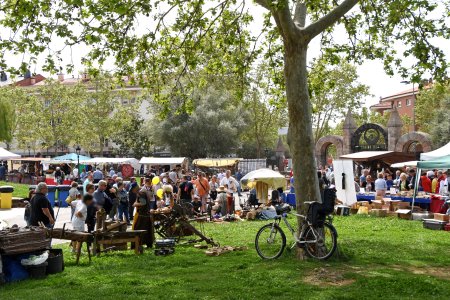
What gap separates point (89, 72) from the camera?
12.7 m

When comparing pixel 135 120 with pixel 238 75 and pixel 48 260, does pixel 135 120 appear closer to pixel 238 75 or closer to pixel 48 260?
pixel 238 75

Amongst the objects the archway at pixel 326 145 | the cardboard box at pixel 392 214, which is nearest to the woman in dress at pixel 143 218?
the cardboard box at pixel 392 214

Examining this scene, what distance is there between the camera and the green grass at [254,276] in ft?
27.9

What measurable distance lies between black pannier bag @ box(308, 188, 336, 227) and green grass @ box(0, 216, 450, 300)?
0.78 meters

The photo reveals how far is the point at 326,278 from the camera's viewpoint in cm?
929

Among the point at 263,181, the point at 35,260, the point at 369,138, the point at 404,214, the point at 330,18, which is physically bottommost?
the point at 404,214

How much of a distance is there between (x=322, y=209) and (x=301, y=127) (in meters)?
1.66

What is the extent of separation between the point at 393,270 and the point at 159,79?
26.5ft

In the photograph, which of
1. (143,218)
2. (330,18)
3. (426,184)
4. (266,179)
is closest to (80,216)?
(143,218)

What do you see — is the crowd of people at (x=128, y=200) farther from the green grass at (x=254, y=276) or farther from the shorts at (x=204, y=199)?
the green grass at (x=254, y=276)

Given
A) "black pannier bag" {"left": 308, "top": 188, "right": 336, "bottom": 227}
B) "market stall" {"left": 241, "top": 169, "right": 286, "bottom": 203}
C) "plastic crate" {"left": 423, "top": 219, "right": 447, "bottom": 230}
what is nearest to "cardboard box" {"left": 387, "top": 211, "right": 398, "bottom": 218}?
"plastic crate" {"left": 423, "top": 219, "right": 447, "bottom": 230}

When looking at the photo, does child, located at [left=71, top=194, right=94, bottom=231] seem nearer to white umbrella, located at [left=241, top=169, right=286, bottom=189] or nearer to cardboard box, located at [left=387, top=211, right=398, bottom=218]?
white umbrella, located at [left=241, top=169, right=286, bottom=189]

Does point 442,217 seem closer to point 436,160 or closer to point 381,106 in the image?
point 436,160

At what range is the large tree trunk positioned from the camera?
11078mm
